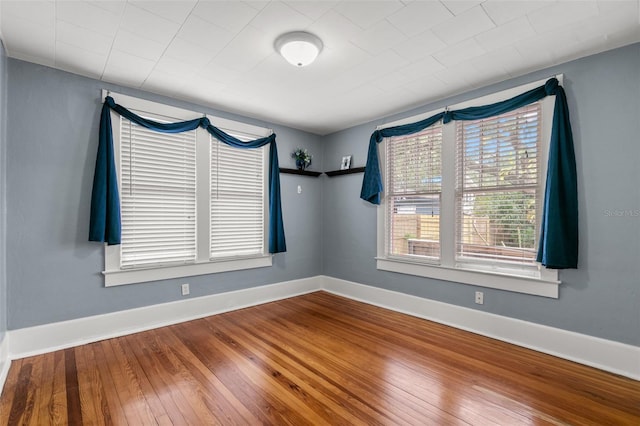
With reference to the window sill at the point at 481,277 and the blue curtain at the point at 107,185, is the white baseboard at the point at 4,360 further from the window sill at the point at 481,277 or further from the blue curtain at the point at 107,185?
the window sill at the point at 481,277

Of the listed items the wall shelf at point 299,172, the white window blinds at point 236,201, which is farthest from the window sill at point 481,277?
the white window blinds at point 236,201

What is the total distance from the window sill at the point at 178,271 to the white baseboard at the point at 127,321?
0.30m

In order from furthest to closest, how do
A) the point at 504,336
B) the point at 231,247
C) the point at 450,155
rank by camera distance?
the point at 231,247
the point at 450,155
the point at 504,336

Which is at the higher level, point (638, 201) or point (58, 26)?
point (58, 26)

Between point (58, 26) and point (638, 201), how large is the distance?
4.48m

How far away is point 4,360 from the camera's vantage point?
2.38m

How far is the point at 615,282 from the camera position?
245cm

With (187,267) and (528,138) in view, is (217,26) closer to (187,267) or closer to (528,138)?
(187,267)

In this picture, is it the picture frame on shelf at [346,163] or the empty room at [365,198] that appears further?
the picture frame on shelf at [346,163]

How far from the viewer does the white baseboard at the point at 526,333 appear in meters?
2.40

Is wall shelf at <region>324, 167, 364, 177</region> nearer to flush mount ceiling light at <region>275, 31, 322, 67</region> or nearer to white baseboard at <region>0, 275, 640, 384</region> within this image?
white baseboard at <region>0, 275, 640, 384</region>

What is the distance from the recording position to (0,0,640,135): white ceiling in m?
2.00

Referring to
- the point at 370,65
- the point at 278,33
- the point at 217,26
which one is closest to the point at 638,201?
the point at 370,65

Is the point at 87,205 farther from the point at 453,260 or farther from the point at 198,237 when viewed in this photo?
the point at 453,260
